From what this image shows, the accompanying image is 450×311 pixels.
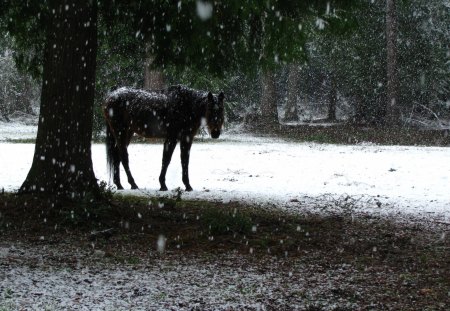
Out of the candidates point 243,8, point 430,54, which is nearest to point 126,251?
point 243,8

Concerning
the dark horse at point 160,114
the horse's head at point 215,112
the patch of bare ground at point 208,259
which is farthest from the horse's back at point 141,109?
the patch of bare ground at point 208,259

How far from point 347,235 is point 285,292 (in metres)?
2.44

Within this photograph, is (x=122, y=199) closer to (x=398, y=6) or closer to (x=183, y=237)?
(x=183, y=237)

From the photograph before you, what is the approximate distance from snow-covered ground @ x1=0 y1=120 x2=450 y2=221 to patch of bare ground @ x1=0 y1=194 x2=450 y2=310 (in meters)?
1.49

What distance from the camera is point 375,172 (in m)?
13.6

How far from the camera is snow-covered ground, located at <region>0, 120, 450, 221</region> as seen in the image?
9.61m

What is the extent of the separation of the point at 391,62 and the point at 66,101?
77.0ft

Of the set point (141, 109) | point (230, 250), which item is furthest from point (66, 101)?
point (230, 250)

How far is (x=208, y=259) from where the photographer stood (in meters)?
5.80

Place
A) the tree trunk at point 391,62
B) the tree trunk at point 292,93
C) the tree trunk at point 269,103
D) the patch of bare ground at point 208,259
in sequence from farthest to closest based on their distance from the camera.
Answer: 1. the tree trunk at point 292,93
2. the tree trunk at point 269,103
3. the tree trunk at point 391,62
4. the patch of bare ground at point 208,259

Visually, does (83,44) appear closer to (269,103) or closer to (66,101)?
(66,101)

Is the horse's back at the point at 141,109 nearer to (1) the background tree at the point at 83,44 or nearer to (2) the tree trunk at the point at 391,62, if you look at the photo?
(1) the background tree at the point at 83,44

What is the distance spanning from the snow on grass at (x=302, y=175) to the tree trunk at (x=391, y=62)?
889cm

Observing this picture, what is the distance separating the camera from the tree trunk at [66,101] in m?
7.02
